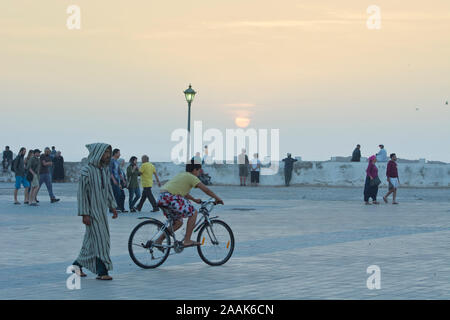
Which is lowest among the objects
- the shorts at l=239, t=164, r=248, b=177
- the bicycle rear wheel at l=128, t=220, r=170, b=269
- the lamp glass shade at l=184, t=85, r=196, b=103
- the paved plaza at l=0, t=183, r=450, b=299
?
the paved plaza at l=0, t=183, r=450, b=299

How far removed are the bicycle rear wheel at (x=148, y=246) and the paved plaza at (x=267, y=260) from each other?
157mm

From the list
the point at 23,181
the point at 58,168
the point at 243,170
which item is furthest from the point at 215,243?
the point at 58,168

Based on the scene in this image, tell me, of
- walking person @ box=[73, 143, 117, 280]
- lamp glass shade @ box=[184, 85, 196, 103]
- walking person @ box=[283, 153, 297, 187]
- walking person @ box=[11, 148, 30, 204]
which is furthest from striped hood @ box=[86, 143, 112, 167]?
walking person @ box=[283, 153, 297, 187]

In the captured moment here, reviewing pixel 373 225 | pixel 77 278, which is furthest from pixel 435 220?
pixel 77 278

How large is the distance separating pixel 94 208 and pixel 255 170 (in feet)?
109

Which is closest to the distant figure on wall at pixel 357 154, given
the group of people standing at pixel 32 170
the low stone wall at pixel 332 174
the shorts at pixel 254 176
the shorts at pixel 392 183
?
the low stone wall at pixel 332 174

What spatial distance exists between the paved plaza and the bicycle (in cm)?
16

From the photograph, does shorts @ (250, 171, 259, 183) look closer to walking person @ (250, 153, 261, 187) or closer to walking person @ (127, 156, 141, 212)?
walking person @ (250, 153, 261, 187)

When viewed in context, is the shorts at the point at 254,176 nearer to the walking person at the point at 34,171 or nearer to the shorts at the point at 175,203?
the walking person at the point at 34,171

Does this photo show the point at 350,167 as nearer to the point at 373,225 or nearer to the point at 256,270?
the point at 373,225

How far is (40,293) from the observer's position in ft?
31.1

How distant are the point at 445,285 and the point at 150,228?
12.9 ft

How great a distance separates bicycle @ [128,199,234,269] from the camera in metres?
11.8

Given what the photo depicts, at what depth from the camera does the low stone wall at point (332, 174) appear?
42531mm
